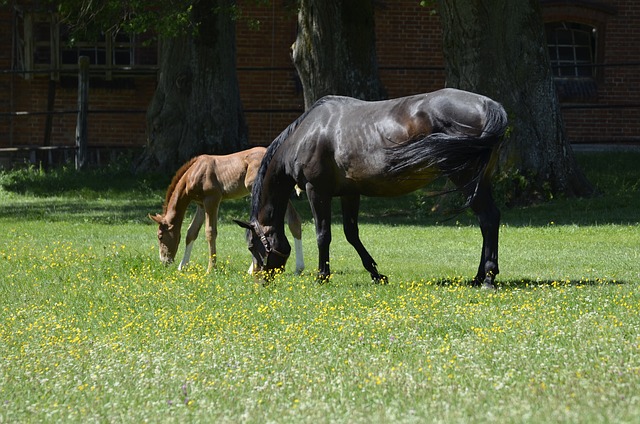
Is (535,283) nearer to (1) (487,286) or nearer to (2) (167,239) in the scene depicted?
(1) (487,286)

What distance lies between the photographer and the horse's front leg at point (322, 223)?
38.1 ft

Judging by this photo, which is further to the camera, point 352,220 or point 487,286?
point 352,220

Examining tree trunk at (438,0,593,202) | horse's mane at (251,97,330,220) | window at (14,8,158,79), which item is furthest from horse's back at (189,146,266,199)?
window at (14,8,158,79)

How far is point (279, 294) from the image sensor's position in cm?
1072

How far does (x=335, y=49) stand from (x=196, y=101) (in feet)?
12.9

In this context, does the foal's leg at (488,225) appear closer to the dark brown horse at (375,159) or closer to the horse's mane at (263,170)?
the dark brown horse at (375,159)

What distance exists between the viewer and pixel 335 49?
69.0ft

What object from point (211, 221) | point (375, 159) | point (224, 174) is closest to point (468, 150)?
point (375, 159)

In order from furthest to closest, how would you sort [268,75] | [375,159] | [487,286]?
[268,75], [375,159], [487,286]

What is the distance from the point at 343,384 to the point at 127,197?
15769mm

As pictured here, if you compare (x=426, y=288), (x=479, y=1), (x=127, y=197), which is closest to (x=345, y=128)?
(x=426, y=288)

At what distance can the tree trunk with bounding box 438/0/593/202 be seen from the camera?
18.7 metres

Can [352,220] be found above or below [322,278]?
above

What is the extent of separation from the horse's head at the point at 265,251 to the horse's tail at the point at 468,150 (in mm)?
1719
